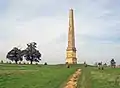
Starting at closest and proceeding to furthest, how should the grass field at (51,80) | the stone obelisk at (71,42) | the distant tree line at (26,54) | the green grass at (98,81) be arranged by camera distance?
1. the green grass at (98,81)
2. the grass field at (51,80)
3. the stone obelisk at (71,42)
4. the distant tree line at (26,54)

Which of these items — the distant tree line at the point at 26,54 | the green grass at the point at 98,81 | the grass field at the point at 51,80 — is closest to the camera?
the green grass at the point at 98,81

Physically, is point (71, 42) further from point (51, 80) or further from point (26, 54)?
point (51, 80)

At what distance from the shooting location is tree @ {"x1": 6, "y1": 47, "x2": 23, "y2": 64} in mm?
114250

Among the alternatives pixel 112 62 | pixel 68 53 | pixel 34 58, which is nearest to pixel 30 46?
pixel 34 58

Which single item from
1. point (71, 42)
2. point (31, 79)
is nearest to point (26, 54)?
point (71, 42)

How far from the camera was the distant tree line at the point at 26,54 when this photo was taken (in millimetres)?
112500

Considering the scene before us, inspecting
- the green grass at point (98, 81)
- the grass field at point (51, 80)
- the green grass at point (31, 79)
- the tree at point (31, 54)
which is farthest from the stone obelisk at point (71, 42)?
the green grass at point (98, 81)

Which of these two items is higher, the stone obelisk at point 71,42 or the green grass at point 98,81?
the stone obelisk at point 71,42

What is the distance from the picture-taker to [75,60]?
103938 millimetres

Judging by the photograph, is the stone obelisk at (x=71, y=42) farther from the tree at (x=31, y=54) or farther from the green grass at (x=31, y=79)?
the green grass at (x=31, y=79)

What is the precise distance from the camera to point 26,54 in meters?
112

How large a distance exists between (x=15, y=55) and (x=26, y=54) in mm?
4970

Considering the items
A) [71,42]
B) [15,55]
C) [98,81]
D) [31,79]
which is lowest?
[98,81]

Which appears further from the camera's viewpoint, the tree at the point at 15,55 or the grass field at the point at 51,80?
the tree at the point at 15,55
